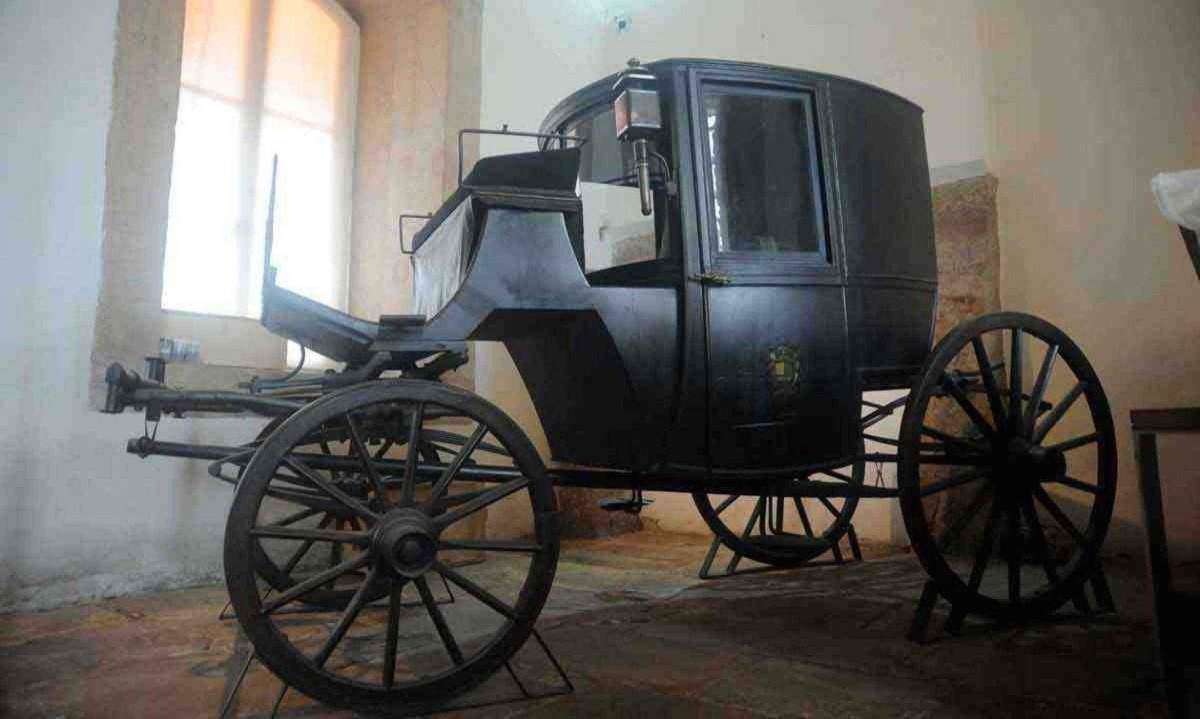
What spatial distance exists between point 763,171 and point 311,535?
179 cm

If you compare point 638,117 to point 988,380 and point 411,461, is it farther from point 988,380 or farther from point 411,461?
point 988,380

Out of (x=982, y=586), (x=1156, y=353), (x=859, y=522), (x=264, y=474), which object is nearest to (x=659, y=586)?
(x=982, y=586)

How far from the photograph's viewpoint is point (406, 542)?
1874 millimetres

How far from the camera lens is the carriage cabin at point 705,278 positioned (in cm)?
222

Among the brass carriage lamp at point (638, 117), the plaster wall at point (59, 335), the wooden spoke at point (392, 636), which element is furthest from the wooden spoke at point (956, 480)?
the plaster wall at point (59, 335)

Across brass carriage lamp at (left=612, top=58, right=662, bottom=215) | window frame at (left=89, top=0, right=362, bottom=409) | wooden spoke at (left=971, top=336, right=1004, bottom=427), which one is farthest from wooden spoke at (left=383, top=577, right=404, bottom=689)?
wooden spoke at (left=971, top=336, right=1004, bottom=427)

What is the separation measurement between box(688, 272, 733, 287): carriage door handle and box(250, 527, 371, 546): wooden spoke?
1.22m

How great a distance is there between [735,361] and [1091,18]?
3248 mm

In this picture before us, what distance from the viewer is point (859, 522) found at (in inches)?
183

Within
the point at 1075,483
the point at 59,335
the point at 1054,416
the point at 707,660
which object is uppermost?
the point at 59,335

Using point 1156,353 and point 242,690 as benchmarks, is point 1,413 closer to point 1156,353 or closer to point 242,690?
point 242,690

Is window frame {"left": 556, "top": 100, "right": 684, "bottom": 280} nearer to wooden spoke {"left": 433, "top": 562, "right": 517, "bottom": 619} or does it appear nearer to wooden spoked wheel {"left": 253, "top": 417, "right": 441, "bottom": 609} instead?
wooden spoked wheel {"left": 253, "top": 417, "right": 441, "bottom": 609}

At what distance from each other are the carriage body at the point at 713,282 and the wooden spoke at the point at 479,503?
0.43 meters

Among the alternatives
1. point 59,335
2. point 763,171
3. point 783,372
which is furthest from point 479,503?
point 59,335
